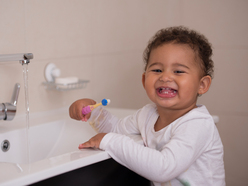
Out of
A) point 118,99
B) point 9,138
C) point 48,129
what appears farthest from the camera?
point 118,99

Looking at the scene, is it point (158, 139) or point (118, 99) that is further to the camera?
point (118, 99)

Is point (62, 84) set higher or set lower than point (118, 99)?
higher

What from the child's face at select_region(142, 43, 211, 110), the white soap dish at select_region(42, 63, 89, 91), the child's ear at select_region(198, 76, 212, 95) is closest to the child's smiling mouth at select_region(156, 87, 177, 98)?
the child's face at select_region(142, 43, 211, 110)

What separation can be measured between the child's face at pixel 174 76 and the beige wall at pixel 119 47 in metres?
0.63

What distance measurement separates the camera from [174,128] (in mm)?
1009

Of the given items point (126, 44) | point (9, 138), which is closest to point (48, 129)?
point (9, 138)

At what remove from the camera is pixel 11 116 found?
116 centimetres

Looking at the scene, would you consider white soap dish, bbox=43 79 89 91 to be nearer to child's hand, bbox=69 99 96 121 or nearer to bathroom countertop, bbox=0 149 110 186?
child's hand, bbox=69 99 96 121

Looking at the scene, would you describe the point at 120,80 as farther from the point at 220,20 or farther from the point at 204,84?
the point at 204,84

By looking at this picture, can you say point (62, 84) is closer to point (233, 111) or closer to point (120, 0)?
point (120, 0)

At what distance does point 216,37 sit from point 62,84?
3.45ft

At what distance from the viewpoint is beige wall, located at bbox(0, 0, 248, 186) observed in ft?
4.56

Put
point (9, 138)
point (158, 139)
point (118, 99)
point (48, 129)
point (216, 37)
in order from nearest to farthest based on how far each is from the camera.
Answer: point (158, 139), point (9, 138), point (48, 129), point (216, 37), point (118, 99)

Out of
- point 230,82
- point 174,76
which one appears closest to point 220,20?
point 230,82
